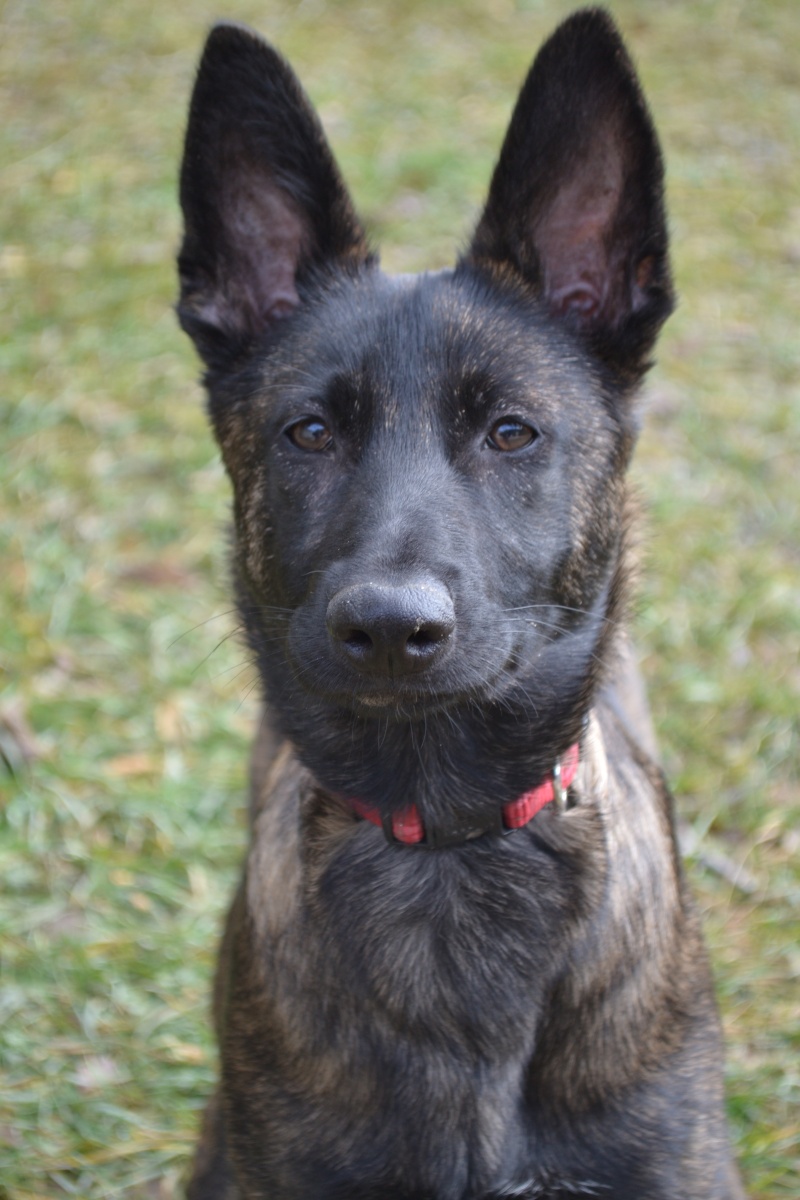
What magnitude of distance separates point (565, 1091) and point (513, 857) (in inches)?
18.6

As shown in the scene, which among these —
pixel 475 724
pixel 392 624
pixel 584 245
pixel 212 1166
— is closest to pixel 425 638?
pixel 392 624

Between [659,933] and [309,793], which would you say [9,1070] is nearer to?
[309,793]

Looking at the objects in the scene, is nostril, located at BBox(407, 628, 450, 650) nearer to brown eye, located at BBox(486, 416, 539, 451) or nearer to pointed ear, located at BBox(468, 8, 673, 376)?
brown eye, located at BBox(486, 416, 539, 451)

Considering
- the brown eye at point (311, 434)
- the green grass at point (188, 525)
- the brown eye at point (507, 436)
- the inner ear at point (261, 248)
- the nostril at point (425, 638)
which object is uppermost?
the inner ear at point (261, 248)

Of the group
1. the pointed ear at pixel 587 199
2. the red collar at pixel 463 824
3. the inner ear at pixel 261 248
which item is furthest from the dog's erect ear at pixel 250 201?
the red collar at pixel 463 824

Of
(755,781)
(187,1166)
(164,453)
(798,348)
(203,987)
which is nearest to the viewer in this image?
Result: (187,1166)

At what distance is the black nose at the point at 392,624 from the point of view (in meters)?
2.28

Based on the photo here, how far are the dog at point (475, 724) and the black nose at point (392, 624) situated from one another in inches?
4.4

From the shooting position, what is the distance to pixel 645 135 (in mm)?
2795

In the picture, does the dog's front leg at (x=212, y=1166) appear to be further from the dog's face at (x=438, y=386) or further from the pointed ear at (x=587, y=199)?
the pointed ear at (x=587, y=199)

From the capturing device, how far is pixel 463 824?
9.11ft

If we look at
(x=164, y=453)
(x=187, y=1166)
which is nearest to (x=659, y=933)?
(x=187, y=1166)

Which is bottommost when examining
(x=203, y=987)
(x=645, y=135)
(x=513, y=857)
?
(x=203, y=987)

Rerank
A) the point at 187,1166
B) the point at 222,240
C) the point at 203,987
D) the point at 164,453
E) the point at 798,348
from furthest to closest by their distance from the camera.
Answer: the point at 798,348
the point at 164,453
the point at 203,987
the point at 187,1166
the point at 222,240
